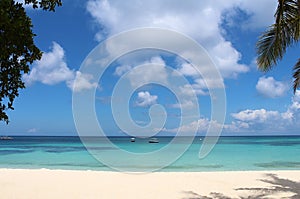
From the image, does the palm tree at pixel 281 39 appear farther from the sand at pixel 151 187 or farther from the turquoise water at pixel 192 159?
the turquoise water at pixel 192 159

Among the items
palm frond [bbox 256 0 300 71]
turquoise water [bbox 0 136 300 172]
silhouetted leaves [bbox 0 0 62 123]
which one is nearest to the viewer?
silhouetted leaves [bbox 0 0 62 123]

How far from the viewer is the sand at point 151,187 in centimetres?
836

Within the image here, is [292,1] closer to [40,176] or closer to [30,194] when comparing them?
[30,194]

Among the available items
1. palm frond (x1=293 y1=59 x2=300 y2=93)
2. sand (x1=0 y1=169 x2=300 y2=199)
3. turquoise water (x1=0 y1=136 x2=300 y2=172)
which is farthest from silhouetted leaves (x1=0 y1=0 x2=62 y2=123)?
turquoise water (x1=0 y1=136 x2=300 y2=172)

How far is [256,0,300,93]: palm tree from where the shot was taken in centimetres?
747

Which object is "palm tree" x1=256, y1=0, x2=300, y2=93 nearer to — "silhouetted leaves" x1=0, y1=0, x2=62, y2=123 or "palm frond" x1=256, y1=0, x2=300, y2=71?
"palm frond" x1=256, y1=0, x2=300, y2=71

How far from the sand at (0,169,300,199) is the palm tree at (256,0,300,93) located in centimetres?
318

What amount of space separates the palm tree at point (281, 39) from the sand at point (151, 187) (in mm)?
3180

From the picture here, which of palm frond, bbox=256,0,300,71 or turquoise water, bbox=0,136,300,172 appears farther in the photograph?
turquoise water, bbox=0,136,300,172

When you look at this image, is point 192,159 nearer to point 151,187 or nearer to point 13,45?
point 151,187

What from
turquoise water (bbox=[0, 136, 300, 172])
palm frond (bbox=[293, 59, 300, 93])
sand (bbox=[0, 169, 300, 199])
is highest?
palm frond (bbox=[293, 59, 300, 93])

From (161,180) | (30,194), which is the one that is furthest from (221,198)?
(30,194)

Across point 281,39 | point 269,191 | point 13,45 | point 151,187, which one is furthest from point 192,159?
point 13,45

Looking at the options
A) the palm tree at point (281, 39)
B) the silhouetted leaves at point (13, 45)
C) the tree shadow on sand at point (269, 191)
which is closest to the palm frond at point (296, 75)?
the palm tree at point (281, 39)
